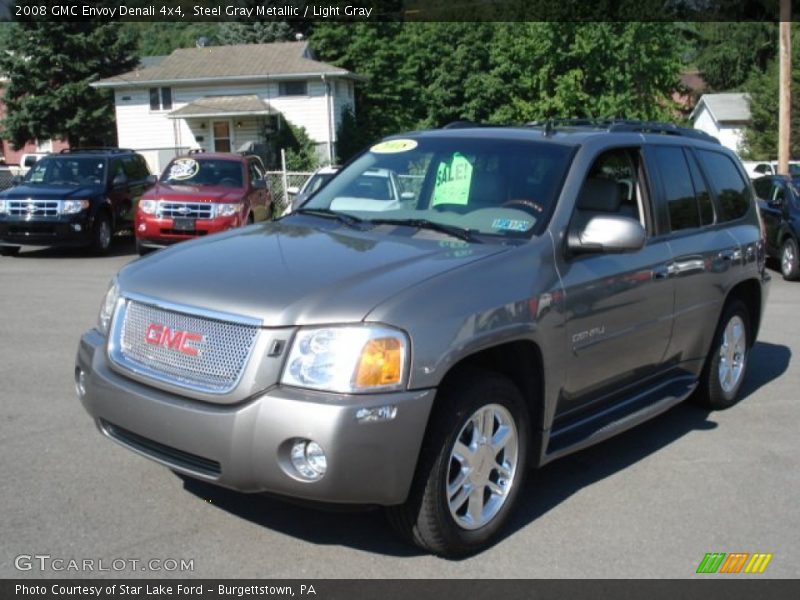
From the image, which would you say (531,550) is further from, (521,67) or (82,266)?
(521,67)

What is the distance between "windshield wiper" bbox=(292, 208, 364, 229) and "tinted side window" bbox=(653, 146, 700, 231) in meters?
2.00

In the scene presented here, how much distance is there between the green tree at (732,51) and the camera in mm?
60438

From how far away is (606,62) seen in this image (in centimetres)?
4397

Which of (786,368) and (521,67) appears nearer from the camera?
(786,368)

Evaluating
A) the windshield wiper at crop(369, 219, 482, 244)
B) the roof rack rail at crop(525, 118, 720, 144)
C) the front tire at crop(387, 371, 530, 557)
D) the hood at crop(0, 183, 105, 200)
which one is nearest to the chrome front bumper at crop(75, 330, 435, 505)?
the front tire at crop(387, 371, 530, 557)

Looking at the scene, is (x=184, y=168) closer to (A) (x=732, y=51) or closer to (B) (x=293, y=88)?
(B) (x=293, y=88)

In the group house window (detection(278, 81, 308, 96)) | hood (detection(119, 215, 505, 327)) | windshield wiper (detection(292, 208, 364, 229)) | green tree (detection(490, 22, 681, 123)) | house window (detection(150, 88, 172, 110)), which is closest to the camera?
hood (detection(119, 215, 505, 327))

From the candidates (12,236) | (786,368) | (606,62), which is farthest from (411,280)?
(606,62)

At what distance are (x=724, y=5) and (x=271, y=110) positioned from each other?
36147 mm

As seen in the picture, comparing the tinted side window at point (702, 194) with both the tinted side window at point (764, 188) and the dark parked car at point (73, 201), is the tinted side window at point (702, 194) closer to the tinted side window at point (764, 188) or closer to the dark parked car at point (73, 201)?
the tinted side window at point (764, 188)

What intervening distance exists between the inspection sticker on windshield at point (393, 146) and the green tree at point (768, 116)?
4151cm

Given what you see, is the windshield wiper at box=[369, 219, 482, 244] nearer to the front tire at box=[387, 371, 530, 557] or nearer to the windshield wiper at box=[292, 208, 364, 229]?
the windshield wiper at box=[292, 208, 364, 229]

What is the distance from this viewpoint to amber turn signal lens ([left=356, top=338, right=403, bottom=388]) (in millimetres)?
3529

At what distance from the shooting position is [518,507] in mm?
4660
